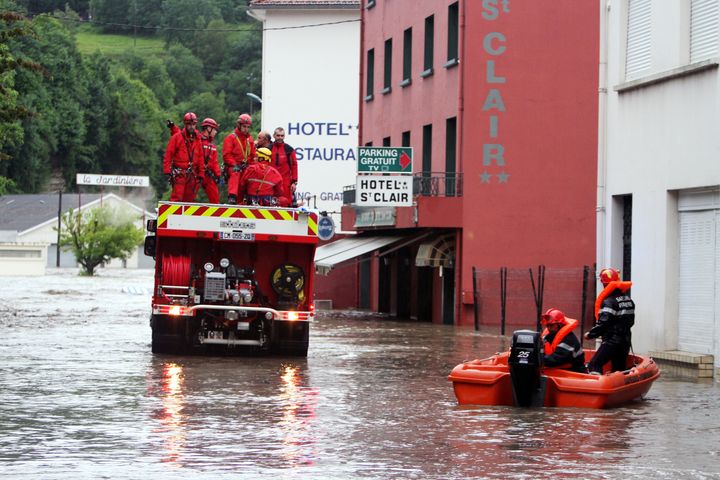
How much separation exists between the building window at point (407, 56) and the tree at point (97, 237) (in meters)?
54.9

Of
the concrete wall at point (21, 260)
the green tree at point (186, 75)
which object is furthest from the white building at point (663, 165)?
the green tree at point (186, 75)

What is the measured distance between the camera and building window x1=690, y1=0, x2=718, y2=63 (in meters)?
21.6

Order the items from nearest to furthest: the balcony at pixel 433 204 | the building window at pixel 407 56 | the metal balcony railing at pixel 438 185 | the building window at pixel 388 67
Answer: the balcony at pixel 433 204, the metal balcony railing at pixel 438 185, the building window at pixel 407 56, the building window at pixel 388 67

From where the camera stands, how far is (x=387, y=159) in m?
36.1

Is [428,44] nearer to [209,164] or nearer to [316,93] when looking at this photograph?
[316,93]

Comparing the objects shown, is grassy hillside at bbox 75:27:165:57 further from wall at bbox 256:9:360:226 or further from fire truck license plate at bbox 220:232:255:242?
fire truck license plate at bbox 220:232:255:242

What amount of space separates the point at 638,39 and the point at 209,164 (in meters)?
7.18

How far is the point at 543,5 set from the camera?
37.7 metres

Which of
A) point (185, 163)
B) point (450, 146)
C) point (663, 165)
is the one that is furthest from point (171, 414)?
point (450, 146)

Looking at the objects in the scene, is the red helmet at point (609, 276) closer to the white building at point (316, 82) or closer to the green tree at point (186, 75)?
the white building at point (316, 82)

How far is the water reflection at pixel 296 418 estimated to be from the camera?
1227cm

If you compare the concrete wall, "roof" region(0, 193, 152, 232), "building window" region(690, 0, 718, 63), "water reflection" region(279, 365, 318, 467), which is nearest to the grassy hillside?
"roof" region(0, 193, 152, 232)

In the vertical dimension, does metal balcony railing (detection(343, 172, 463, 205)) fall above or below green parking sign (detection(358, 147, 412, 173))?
below

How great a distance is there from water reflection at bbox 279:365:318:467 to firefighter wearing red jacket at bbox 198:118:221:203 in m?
3.65
